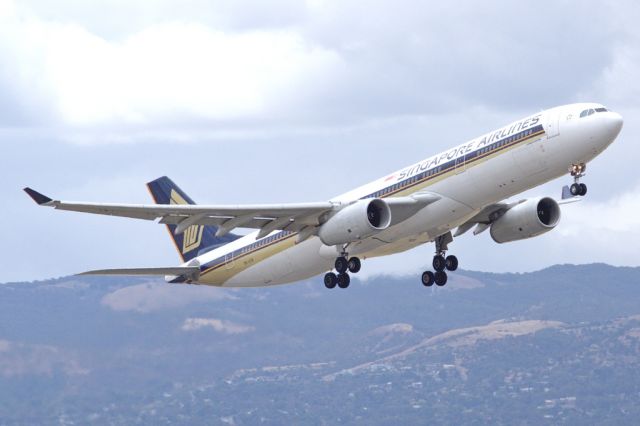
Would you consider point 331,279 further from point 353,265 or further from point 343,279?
point 353,265

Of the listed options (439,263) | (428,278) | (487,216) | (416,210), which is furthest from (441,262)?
(416,210)

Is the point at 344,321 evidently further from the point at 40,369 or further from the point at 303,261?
the point at 303,261

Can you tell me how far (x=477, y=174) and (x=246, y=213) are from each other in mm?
9985

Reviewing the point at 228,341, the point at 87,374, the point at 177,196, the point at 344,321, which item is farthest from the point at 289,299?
the point at 177,196

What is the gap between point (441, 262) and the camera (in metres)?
66.3

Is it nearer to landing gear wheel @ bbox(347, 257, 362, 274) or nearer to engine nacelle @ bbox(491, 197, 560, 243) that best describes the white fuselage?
landing gear wheel @ bbox(347, 257, 362, 274)

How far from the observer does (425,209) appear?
59.3 metres

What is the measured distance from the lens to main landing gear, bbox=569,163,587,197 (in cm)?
5650

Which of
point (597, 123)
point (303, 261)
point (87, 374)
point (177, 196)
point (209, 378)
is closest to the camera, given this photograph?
point (597, 123)

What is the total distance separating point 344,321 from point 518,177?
133m

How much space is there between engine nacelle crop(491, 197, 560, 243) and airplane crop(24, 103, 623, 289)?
5 centimetres

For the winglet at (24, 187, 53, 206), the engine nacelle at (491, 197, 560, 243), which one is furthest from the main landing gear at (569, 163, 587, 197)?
the winglet at (24, 187, 53, 206)

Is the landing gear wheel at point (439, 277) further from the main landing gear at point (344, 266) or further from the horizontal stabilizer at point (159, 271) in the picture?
the horizontal stabilizer at point (159, 271)

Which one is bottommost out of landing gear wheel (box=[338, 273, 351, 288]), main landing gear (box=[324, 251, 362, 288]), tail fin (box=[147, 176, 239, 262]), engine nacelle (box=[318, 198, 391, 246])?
landing gear wheel (box=[338, 273, 351, 288])
